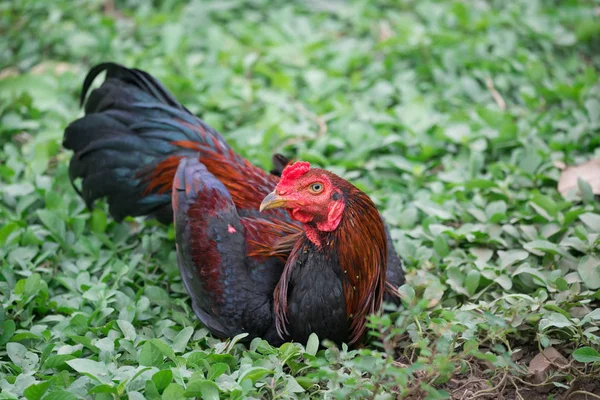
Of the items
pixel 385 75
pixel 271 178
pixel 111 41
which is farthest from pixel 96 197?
pixel 385 75

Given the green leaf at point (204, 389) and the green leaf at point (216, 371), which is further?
the green leaf at point (216, 371)

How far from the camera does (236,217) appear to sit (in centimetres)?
397

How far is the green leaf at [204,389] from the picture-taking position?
322 cm

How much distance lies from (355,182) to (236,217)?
4.90 ft

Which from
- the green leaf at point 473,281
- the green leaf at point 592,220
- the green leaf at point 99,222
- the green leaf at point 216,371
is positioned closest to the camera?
the green leaf at point 216,371

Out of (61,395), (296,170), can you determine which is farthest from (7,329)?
(296,170)

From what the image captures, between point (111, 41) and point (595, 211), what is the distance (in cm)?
466

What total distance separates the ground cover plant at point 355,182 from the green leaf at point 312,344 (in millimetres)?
13

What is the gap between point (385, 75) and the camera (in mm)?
6531

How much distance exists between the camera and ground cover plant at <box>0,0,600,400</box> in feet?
11.4

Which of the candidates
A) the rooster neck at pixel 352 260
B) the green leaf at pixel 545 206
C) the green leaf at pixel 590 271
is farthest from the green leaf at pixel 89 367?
the green leaf at pixel 545 206

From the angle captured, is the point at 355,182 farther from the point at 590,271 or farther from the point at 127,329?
the point at 127,329

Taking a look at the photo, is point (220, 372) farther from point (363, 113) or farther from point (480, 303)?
point (363, 113)

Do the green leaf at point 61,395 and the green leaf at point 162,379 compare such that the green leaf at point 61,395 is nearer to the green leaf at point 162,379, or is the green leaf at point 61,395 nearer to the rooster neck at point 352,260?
the green leaf at point 162,379
